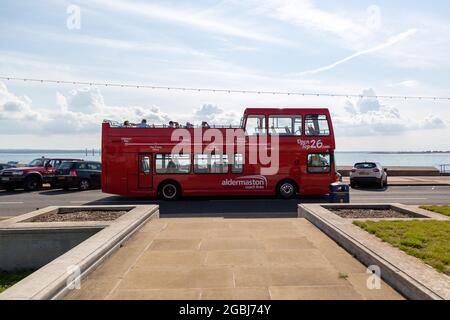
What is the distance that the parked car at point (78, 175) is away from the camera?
21016mm

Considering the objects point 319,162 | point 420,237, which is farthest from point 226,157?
point 420,237

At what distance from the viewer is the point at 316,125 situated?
55.9 ft

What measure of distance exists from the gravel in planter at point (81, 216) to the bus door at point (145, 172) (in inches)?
262

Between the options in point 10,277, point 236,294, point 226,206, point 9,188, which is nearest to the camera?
point 236,294

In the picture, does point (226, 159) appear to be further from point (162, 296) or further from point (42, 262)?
point (162, 296)

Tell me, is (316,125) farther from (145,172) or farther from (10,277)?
(10,277)

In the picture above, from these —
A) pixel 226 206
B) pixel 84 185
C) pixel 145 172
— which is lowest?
pixel 226 206

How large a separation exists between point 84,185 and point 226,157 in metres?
9.26

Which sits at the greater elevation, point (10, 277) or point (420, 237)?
point (420, 237)

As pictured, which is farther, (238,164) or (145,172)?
(238,164)

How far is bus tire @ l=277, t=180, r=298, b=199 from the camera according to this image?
16984 millimetres

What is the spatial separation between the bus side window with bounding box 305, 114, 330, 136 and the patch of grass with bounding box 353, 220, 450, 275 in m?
9.26

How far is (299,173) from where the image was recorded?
671 inches

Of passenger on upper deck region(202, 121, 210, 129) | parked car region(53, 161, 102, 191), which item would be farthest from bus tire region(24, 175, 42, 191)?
passenger on upper deck region(202, 121, 210, 129)
